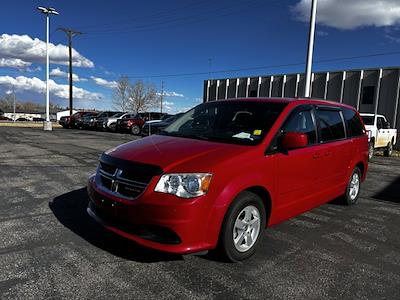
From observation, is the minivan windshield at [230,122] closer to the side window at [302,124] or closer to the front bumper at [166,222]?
the side window at [302,124]

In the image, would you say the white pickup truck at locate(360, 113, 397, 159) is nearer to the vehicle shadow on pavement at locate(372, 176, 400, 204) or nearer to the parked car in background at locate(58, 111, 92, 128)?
the vehicle shadow on pavement at locate(372, 176, 400, 204)

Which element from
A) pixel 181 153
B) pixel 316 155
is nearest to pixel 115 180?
pixel 181 153

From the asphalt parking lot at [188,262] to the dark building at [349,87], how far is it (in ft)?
60.0

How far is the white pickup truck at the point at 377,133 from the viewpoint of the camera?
14.5 m

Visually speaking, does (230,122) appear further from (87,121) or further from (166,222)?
(87,121)

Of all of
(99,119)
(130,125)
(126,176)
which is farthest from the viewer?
(99,119)

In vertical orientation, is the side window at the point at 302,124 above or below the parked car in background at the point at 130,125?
above

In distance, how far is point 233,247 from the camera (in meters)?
3.69

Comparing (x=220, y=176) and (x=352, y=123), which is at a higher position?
(x=352, y=123)

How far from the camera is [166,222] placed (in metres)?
3.32

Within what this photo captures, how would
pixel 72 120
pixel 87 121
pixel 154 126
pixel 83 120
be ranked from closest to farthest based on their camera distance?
1. pixel 154 126
2. pixel 87 121
3. pixel 83 120
4. pixel 72 120

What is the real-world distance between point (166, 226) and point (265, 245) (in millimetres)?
1556

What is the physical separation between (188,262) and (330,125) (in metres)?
3.08

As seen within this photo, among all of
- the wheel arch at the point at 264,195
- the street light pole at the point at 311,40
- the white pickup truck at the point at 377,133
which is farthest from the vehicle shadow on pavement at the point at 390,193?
the street light pole at the point at 311,40
